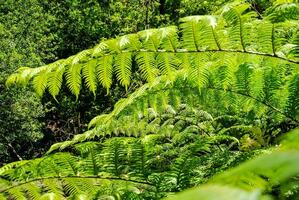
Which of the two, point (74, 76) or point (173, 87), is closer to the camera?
point (74, 76)

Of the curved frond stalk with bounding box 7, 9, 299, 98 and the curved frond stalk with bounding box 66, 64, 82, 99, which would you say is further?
the curved frond stalk with bounding box 66, 64, 82, 99

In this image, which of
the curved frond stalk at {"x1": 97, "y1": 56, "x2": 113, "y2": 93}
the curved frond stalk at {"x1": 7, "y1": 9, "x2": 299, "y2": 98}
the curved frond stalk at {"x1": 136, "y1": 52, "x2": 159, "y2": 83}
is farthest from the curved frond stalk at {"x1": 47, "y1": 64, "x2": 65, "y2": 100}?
the curved frond stalk at {"x1": 136, "y1": 52, "x2": 159, "y2": 83}

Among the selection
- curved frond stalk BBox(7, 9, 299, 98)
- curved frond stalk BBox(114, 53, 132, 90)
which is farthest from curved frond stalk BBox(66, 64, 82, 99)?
curved frond stalk BBox(114, 53, 132, 90)

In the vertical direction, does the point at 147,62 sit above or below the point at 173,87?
above

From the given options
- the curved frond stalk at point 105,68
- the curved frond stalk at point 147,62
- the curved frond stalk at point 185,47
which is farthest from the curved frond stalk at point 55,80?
the curved frond stalk at point 147,62

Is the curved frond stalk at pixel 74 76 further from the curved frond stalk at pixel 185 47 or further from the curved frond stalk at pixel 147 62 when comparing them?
the curved frond stalk at pixel 147 62

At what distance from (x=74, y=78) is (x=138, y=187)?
1.61ft

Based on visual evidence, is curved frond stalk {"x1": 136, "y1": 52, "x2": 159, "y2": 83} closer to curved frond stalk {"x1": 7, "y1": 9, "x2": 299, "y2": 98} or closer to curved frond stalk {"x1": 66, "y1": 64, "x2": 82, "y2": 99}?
curved frond stalk {"x1": 7, "y1": 9, "x2": 299, "y2": 98}

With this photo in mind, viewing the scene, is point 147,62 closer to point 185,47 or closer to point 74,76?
point 185,47

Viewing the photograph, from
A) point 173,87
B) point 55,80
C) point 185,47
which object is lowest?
point 173,87

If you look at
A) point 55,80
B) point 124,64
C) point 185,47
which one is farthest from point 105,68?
point 185,47

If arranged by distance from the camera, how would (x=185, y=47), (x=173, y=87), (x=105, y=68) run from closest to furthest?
(x=185, y=47), (x=105, y=68), (x=173, y=87)

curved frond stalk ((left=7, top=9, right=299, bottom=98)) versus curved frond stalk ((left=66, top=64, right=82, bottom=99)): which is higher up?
curved frond stalk ((left=7, top=9, right=299, bottom=98))

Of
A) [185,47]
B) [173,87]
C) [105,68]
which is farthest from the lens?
[173,87]
